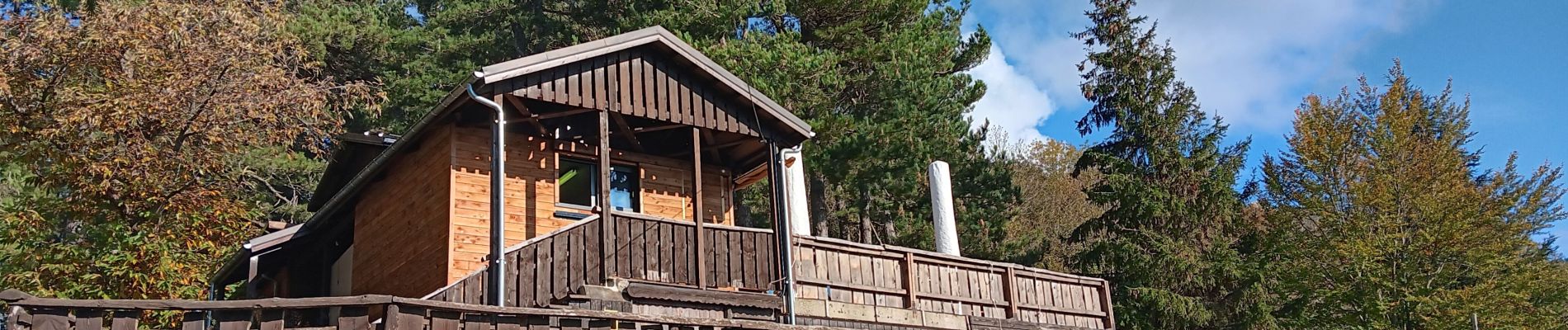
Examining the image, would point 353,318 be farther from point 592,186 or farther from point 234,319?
point 592,186

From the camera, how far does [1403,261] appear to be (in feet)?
88.7

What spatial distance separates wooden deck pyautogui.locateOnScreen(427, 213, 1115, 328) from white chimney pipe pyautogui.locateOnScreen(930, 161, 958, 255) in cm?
159

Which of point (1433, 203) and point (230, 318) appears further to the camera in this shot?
point (1433, 203)

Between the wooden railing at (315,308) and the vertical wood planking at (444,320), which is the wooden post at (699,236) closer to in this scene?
the wooden railing at (315,308)

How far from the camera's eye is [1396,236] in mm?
26906

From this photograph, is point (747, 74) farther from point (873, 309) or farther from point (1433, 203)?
point (1433, 203)

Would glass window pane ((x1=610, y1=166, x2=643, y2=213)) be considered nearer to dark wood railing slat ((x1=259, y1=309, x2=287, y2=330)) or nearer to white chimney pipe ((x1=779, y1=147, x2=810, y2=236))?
white chimney pipe ((x1=779, y1=147, x2=810, y2=236))

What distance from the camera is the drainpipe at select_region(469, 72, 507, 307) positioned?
13.5 meters

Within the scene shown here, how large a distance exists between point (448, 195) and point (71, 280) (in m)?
7.55

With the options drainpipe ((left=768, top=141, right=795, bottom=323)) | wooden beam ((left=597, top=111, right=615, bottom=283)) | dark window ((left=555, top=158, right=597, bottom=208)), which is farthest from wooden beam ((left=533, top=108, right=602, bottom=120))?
drainpipe ((left=768, top=141, right=795, bottom=323))

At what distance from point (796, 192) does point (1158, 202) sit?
12099 mm

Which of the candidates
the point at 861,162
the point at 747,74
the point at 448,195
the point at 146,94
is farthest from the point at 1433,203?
the point at 146,94

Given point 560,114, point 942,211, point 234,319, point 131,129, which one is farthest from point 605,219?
point 131,129

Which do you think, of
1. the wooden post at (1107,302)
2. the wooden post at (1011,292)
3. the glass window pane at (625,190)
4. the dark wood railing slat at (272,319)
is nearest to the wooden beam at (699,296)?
the glass window pane at (625,190)
